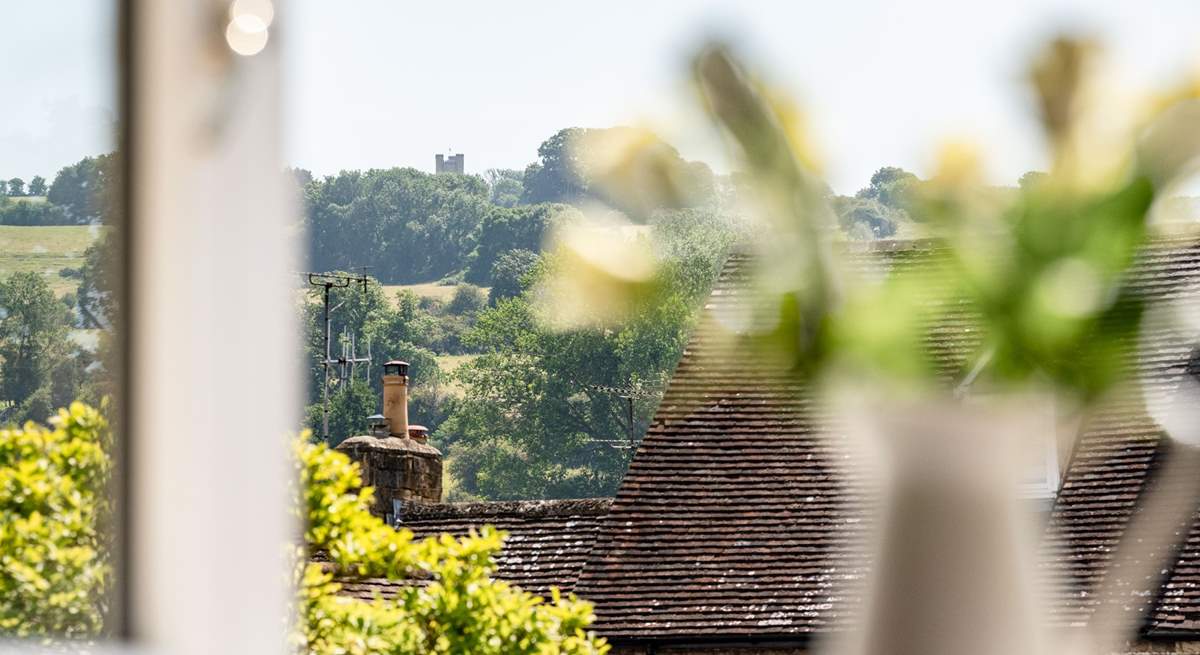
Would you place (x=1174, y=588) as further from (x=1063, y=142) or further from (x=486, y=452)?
(x=486, y=452)

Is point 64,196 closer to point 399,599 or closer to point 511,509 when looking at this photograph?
point 399,599

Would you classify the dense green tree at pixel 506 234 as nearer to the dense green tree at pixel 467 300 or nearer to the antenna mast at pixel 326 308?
the dense green tree at pixel 467 300

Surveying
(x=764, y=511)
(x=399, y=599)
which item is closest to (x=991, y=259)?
(x=399, y=599)

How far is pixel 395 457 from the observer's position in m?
6.12

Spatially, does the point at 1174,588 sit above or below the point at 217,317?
below

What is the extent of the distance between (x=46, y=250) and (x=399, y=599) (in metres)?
2.31

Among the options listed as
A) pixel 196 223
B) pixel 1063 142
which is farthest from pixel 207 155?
pixel 1063 142

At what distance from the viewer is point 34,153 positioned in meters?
0.73

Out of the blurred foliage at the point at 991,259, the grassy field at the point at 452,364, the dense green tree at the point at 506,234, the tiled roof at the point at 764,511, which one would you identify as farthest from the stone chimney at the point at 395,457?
the grassy field at the point at 452,364

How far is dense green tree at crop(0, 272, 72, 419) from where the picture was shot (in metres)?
0.71

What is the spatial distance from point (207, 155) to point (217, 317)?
0.08 metres

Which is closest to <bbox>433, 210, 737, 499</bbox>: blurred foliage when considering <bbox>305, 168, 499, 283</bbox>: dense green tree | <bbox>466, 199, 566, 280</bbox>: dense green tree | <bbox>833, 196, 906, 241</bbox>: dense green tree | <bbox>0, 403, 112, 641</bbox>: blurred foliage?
<bbox>466, 199, 566, 280</bbox>: dense green tree

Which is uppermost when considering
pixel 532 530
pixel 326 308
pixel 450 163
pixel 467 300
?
pixel 450 163

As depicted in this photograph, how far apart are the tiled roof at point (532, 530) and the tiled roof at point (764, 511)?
35cm
